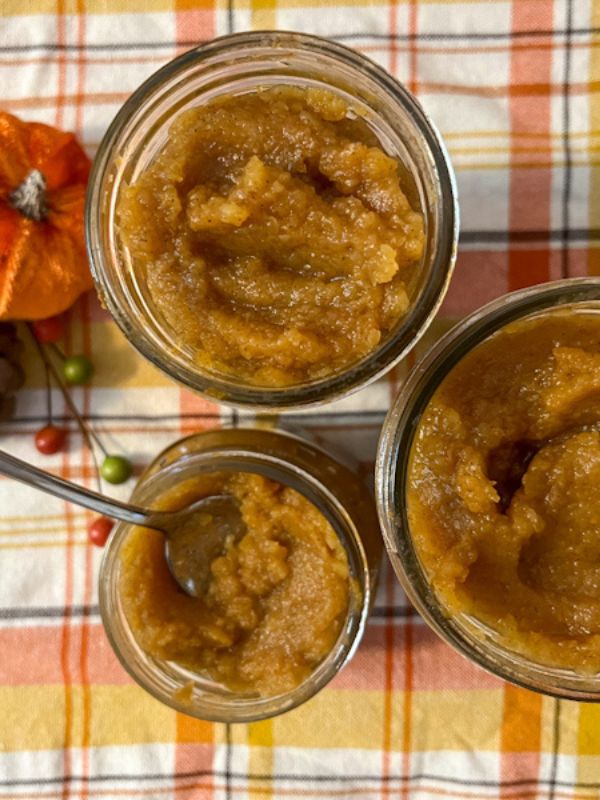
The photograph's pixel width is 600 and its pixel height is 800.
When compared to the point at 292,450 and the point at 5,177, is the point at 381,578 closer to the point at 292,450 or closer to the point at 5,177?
the point at 292,450

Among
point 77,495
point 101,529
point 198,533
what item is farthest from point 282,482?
point 101,529

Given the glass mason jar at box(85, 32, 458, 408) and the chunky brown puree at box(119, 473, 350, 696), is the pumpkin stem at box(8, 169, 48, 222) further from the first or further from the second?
the chunky brown puree at box(119, 473, 350, 696)

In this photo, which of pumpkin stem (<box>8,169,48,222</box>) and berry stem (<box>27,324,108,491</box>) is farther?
berry stem (<box>27,324,108,491</box>)

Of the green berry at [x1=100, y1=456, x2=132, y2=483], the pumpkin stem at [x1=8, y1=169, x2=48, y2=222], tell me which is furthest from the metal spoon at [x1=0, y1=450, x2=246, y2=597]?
the pumpkin stem at [x1=8, y1=169, x2=48, y2=222]

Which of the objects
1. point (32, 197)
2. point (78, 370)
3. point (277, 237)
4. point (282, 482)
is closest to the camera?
point (277, 237)

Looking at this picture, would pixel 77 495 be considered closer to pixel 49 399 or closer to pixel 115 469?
pixel 115 469

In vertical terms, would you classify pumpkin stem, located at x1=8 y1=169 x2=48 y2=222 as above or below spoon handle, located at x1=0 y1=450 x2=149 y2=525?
above
